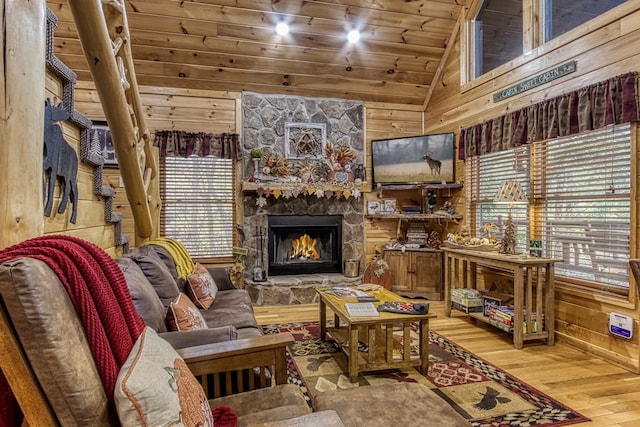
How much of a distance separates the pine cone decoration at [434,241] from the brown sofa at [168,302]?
9.49ft

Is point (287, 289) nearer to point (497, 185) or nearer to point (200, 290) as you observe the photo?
point (200, 290)

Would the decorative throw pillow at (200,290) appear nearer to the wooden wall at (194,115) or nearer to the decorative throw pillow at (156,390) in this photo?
the decorative throw pillow at (156,390)

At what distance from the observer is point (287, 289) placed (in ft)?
15.9

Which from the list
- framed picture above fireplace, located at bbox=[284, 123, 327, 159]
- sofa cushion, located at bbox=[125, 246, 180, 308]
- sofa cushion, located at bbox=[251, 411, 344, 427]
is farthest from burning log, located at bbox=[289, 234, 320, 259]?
sofa cushion, located at bbox=[251, 411, 344, 427]

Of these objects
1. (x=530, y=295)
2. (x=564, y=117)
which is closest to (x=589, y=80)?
(x=564, y=117)

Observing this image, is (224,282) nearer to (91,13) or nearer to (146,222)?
(146,222)

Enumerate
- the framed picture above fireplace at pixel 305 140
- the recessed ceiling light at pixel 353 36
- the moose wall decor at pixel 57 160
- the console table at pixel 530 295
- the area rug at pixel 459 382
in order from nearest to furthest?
the moose wall decor at pixel 57 160 < the area rug at pixel 459 382 < the console table at pixel 530 295 < the recessed ceiling light at pixel 353 36 < the framed picture above fireplace at pixel 305 140

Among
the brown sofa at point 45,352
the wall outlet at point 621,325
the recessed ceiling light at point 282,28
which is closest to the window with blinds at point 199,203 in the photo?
the recessed ceiling light at point 282,28

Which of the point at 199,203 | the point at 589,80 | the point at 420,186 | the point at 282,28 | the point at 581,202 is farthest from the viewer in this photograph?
the point at 420,186

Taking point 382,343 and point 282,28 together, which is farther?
point 282,28

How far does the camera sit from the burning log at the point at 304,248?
5406 millimetres

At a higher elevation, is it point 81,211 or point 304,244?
point 81,211

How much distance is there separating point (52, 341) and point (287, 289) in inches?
162

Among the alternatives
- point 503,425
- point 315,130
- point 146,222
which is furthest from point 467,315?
point 146,222
